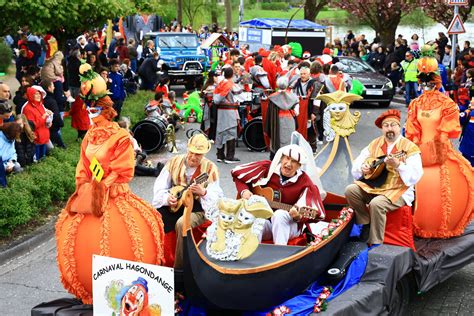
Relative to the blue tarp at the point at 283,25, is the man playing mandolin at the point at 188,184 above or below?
above

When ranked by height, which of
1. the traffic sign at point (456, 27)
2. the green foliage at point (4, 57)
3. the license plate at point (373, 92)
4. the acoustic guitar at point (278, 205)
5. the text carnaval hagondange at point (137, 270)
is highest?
the traffic sign at point (456, 27)

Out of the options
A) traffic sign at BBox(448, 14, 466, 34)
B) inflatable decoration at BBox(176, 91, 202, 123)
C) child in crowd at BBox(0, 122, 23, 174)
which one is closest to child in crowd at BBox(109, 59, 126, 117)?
inflatable decoration at BBox(176, 91, 202, 123)

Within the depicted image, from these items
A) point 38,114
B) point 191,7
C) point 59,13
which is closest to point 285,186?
point 38,114

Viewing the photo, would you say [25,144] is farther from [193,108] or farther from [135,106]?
[193,108]

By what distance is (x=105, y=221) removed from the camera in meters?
7.09

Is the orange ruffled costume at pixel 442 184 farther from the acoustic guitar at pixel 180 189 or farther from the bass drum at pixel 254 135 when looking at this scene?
the bass drum at pixel 254 135

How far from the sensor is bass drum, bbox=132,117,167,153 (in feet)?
54.4

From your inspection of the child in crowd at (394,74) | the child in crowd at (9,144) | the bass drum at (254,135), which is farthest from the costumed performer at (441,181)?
the child in crowd at (394,74)

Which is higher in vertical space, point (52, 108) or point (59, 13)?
point (59, 13)

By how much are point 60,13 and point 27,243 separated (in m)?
6.03

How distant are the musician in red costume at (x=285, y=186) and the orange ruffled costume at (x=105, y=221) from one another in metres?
1.04

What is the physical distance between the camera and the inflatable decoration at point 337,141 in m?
9.42

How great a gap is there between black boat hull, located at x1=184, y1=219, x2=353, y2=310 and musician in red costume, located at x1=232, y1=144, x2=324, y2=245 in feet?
2.11

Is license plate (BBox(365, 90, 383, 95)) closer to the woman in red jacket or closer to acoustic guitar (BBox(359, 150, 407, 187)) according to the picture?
the woman in red jacket
